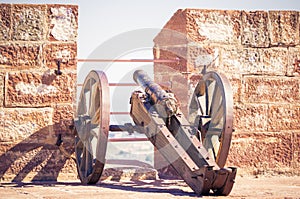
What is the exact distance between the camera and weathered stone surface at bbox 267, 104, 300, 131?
6.57 meters

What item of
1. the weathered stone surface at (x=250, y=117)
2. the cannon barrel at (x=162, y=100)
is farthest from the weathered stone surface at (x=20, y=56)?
the weathered stone surface at (x=250, y=117)

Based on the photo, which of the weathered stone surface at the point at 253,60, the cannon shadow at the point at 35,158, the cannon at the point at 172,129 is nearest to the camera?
the cannon at the point at 172,129

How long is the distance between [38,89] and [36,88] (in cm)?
2

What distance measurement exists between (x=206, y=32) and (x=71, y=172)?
7.21 feet

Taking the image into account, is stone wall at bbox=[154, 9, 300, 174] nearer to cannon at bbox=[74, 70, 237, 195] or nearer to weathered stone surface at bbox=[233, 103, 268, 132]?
weathered stone surface at bbox=[233, 103, 268, 132]

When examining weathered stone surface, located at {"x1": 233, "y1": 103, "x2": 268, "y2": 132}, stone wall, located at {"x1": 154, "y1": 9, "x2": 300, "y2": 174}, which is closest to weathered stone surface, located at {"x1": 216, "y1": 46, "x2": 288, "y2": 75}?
stone wall, located at {"x1": 154, "y1": 9, "x2": 300, "y2": 174}

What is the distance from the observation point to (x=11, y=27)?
6082 millimetres

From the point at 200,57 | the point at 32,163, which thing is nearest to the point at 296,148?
the point at 200,57

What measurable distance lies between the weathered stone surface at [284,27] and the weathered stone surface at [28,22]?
266cm

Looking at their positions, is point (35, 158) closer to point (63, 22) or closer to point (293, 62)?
point (63, 22)

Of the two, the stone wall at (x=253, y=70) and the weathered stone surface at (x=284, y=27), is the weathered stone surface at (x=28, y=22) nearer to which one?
the stone wall at (x=253, y=70)

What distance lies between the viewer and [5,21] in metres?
6.08

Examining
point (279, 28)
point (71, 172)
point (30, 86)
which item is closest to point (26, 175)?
point (71, 172)

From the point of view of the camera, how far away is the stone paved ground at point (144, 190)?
173 inches
